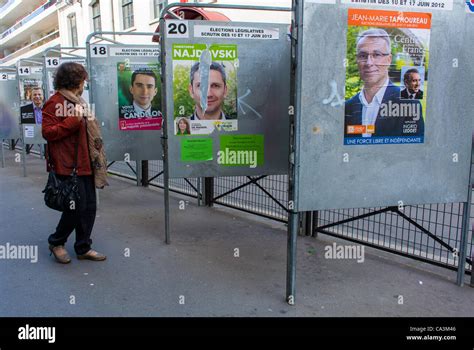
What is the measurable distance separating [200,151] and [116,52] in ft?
8.81

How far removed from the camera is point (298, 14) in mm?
3113

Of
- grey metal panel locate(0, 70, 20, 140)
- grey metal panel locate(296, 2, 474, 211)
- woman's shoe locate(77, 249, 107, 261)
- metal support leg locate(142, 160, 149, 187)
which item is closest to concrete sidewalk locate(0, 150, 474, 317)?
woman's shoe locate(77, 249, 107, 261)

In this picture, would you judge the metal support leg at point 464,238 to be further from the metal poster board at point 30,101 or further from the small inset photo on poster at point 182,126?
the metal poster board at point 30,101

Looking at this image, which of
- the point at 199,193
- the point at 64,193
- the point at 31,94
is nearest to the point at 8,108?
the point at 31,94

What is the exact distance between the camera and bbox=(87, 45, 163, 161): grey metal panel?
663 cm

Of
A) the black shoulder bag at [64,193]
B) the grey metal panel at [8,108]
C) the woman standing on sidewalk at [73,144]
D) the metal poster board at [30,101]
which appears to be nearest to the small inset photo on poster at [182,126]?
the woman standing on sidewalk at [73,144]

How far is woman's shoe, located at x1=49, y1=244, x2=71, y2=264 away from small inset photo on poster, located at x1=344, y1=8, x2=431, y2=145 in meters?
3.01

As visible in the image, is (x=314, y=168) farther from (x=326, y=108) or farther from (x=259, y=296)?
(x=259, y=296)

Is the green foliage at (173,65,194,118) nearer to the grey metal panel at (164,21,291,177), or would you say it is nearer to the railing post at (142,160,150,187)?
the grey metal panel at (164,21,291,177)

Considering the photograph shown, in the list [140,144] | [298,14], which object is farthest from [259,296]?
[140,144]

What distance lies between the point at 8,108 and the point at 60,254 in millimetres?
8872

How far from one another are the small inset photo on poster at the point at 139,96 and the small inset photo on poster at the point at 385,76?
3.82m

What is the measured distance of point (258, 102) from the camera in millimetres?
4977
